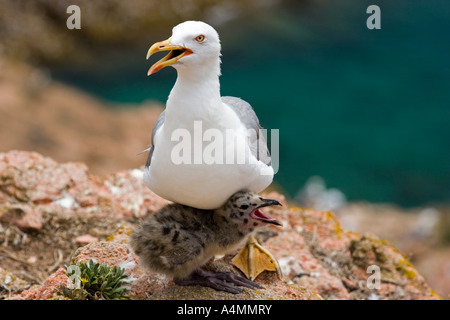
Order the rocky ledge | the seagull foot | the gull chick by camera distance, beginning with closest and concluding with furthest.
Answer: the gull chick < the seagull foot < the rocky ledge

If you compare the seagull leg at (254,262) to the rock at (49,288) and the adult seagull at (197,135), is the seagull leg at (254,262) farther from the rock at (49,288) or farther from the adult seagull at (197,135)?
the rock at (49,288)

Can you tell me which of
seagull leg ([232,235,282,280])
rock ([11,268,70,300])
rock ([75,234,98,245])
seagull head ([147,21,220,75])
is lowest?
rock ([11,268,70,300])

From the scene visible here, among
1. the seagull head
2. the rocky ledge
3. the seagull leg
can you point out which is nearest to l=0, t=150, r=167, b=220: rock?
the rocky ledge

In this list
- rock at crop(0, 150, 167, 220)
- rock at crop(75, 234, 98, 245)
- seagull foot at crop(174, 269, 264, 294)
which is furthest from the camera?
rock at crop(0, 150, 167, 220)

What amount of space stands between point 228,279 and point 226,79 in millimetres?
14896

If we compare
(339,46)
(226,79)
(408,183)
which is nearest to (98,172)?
(226,79)

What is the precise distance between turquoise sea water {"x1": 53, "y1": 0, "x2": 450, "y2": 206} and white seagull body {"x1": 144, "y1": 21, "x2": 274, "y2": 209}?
489 inches

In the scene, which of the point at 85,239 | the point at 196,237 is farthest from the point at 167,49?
the point at 85,239

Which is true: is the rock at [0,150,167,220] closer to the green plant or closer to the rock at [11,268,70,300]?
the rock at [11,268,70,300]

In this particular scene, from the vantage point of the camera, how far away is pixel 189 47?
5.14 metres

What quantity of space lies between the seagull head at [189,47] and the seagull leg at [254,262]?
208 cm

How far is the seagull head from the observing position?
5102mm

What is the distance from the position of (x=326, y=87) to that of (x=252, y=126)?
1496 cm
